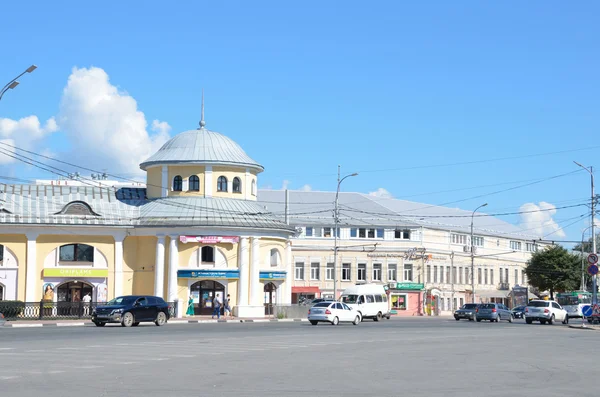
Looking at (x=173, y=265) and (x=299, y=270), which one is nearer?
(x=173, y=265)

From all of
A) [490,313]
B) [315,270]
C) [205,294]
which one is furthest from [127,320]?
[315,270]

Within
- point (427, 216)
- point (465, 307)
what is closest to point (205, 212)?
point (465, 307)

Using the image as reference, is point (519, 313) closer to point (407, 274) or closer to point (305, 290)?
point (407, 274)

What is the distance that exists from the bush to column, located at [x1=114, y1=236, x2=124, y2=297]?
363 inches

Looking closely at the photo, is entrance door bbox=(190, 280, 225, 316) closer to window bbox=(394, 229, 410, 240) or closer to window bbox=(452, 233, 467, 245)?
window bbox=(394, 229, 410, 240)

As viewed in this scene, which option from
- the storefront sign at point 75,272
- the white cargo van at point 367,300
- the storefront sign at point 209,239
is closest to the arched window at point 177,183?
the storefront sign at point 209,239

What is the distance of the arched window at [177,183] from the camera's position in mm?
63156

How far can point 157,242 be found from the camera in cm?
5969

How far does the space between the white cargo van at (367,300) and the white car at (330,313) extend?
19.5ft

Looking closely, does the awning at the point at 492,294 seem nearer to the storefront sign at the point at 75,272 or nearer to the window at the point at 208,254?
the window at the point at 208,254

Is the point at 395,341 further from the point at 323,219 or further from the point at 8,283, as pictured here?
the point at 323,219

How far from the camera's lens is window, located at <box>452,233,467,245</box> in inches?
3688

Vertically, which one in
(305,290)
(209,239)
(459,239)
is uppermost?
(459,239)

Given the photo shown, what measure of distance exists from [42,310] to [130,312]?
1334 cm
